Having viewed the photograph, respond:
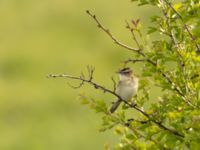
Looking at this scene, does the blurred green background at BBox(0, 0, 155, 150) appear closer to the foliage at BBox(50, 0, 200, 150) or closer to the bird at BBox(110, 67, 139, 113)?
the bird at BBox(110, 67, 139, 113)

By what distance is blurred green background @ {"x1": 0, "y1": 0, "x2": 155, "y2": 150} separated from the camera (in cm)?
1789

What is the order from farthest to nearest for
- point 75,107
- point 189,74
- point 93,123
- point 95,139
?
point 75,107, point 93,123, point 95,139, point 189,74

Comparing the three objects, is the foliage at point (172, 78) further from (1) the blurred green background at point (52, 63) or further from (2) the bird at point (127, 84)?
(1) the blurred green background at point (52, 63)

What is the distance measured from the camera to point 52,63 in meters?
22.2

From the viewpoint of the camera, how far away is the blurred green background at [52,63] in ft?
58.7

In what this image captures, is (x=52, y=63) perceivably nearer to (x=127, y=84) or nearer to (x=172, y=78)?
(x=127, y=84)

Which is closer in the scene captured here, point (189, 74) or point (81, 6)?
point (189, 74)

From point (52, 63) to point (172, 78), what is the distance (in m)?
15.9

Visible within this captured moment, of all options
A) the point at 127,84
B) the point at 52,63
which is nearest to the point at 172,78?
the point at 127,84

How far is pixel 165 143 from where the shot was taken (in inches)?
253

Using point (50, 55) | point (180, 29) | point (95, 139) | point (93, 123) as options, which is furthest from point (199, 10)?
point (50, 55)

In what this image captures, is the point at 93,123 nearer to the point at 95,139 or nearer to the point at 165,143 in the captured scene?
the point at 95,139

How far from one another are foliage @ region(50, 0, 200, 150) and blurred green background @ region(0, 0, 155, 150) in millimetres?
9056

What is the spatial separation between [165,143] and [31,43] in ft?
55.1
